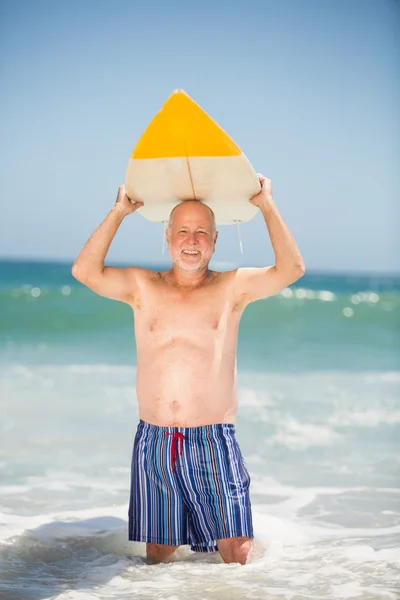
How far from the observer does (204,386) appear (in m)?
3.39

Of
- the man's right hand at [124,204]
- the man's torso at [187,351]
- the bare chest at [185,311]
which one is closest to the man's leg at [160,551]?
the man's torso at [187,351]

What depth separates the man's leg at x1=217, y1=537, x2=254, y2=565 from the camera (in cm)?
336

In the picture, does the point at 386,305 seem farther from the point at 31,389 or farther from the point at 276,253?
the point at 276,253

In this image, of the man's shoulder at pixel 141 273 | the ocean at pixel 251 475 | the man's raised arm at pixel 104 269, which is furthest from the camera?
the man's shoulder at pixel 141 273

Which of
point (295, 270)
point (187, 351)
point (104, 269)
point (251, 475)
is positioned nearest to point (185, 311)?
point (187, 351)

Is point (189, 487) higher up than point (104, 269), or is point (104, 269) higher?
point (104, 269)

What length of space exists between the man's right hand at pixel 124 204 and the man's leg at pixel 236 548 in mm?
1445

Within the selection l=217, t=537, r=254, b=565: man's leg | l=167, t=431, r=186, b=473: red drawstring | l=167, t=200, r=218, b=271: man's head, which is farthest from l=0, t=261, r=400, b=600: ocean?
l=167, t=200, r=218, b=271: man's head

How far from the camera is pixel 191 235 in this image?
347cm

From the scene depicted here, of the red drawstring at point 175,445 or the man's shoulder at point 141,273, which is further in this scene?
the man's shoulder at point 141,273

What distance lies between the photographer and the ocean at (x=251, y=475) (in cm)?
328

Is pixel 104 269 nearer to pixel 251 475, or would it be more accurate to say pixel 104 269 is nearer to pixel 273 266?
pixel 273 266

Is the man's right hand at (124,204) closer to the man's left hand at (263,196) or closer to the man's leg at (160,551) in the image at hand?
the man's left hand at (263,196)

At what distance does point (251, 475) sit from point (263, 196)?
2.51 m
